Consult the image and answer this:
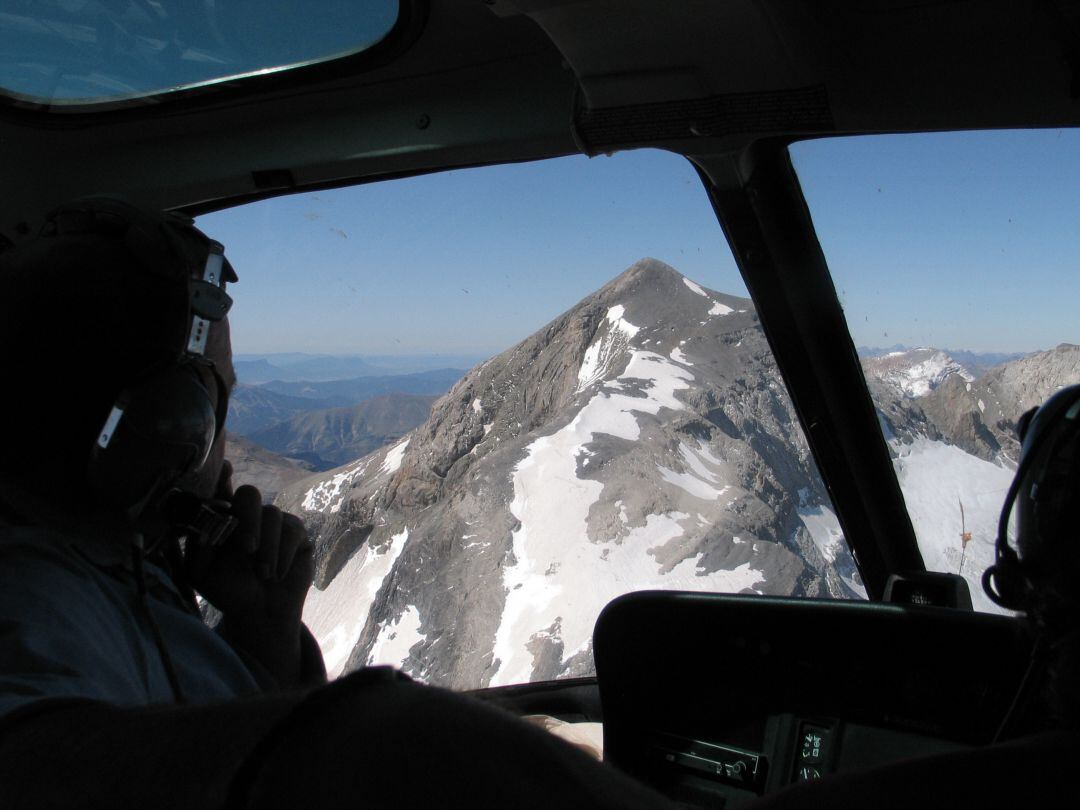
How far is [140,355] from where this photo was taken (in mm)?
1054

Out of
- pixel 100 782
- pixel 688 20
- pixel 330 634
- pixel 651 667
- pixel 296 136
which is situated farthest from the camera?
pixel 330 634

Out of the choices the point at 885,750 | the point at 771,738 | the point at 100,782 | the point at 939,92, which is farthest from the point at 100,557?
the point at 939,92

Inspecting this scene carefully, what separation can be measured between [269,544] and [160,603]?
28cm

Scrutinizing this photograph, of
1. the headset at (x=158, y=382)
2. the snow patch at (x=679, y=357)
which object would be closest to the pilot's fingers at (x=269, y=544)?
the headset at (x=158, y=382)

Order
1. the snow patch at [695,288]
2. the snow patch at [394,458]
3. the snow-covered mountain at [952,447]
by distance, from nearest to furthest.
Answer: the snow-covered mountain at [952,447]
the snow patch at [695,288]
the snow patch at [394,458]

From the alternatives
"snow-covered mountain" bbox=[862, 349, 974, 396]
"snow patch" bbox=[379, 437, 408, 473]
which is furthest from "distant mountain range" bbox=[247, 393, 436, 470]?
"snow-covered mountain" bbox=[862, 349, 974, 396]

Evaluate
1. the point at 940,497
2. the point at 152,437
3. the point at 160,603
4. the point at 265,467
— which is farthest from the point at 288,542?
the point at 940,497

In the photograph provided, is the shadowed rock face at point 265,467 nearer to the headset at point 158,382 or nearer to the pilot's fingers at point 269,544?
the pilot's fingers at point 269,544

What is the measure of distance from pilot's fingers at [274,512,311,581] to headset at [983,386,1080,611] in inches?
44.3

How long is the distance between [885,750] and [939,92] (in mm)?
1323

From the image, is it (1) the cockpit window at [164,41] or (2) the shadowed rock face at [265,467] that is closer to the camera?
(1) the cockpit window at [164,41]

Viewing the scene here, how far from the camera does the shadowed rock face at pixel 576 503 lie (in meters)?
2.26

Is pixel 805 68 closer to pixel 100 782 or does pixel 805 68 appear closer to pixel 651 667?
pixel 651 667

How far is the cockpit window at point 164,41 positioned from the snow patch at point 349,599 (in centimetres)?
145
